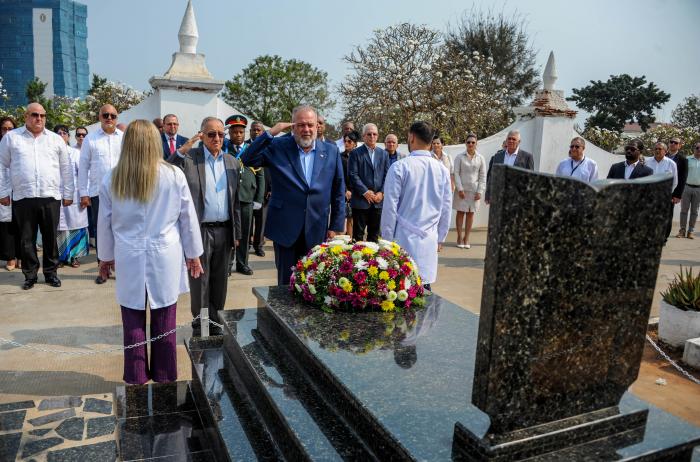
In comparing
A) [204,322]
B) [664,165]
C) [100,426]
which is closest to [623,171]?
[664,165]

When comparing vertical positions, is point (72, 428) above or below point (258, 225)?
below

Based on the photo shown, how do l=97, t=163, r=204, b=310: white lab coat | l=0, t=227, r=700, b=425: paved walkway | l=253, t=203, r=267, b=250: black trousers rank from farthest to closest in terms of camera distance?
l=253, t=203, r=267, b=250: black trousers → l=0, t=227, r=700, b=425: paved walkway → l=97, t=163, r=204, b=310: white lab coat

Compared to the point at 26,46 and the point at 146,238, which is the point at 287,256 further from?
the point at 26,46

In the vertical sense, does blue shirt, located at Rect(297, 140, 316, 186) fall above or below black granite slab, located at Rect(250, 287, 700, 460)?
above

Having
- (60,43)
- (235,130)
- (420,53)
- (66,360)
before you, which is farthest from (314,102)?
(60,43)

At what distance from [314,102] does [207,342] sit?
33.4 metres

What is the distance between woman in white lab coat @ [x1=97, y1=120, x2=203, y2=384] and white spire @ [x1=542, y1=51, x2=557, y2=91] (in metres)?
9.96

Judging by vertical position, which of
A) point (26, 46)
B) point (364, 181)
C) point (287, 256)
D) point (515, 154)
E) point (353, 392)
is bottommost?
point (353, 392)

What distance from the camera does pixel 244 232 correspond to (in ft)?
25.0

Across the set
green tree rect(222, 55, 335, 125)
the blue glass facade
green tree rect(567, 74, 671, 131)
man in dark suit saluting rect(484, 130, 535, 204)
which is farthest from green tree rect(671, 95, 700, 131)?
the blue glass facade

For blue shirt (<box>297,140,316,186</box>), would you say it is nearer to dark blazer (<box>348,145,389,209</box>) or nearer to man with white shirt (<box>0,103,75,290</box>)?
dark blazer (<box>348,145,389,209</box>)

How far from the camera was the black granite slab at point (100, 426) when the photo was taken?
3.41 metres

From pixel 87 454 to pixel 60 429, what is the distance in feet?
1.29

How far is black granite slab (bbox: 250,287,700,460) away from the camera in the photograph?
2.24 metres
